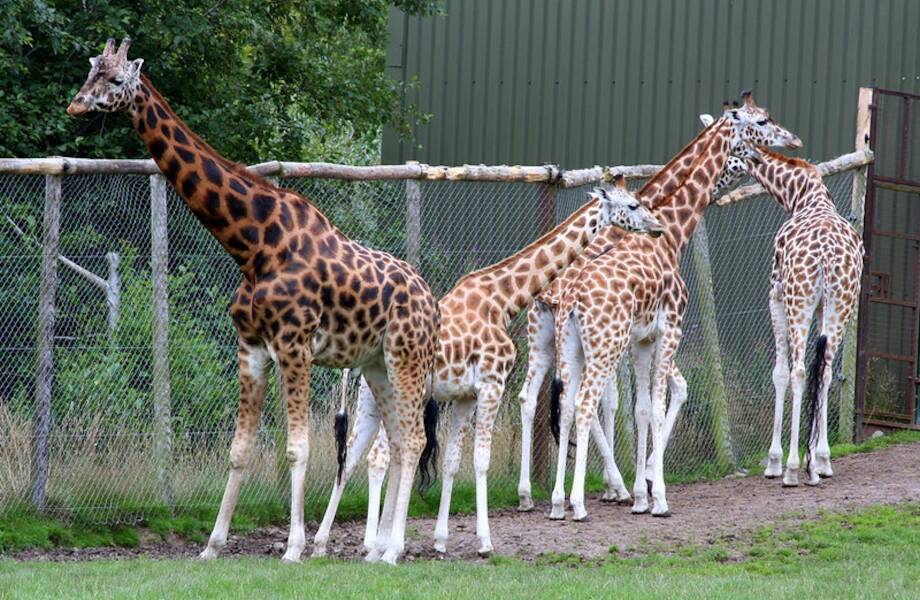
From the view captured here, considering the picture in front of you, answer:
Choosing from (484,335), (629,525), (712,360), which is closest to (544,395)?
(629,525)

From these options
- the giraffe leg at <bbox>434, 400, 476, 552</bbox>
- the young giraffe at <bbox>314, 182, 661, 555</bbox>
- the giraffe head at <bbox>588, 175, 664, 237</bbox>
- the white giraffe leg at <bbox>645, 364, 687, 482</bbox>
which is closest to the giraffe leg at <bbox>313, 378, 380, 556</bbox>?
the young giraffe at <bbox>314, 182, 661, 555</bbox>

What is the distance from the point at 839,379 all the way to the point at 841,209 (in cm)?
171

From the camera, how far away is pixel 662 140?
17203mm

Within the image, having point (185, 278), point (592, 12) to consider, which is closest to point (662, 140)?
point (592, 12)

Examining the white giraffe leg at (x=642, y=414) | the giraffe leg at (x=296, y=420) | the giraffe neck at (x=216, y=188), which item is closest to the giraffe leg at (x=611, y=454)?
the white giraffe leg at (x=642, y=414)

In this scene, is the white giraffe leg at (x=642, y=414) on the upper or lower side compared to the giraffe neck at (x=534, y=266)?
lower

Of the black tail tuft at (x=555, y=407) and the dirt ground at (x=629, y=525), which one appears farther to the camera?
the black tail tuft at (x=555, y=407)

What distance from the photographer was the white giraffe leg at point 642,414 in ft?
34.0

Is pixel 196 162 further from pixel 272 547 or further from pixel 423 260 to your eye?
pixel 423 260

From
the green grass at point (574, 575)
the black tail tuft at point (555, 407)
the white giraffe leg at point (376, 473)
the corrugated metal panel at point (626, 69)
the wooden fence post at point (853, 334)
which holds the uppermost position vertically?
the corrugated metal panel at point (626, 69)

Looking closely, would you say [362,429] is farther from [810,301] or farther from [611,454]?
[810,301]

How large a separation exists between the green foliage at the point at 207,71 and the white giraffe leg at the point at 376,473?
4.94 metres

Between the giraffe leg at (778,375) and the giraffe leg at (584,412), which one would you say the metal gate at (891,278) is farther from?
the giraffe leg at (584,412)

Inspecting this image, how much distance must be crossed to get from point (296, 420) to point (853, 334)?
22.1ft
